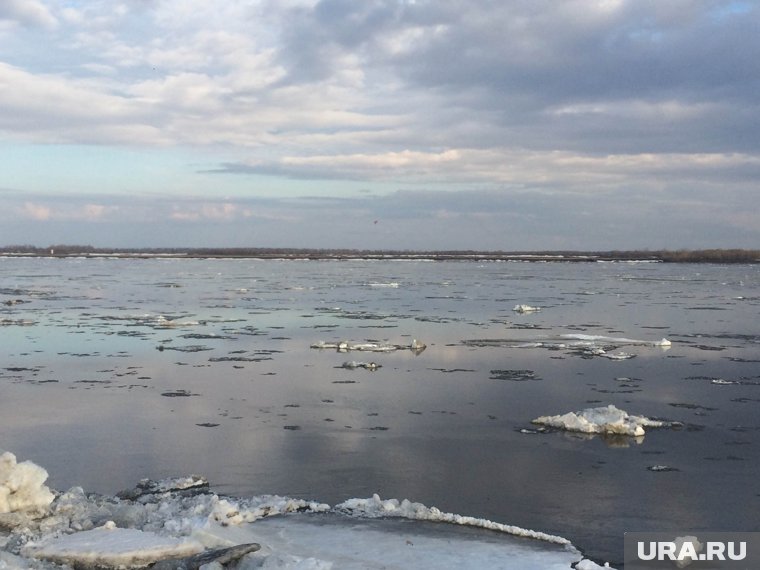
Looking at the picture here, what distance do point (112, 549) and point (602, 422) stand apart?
5843mm

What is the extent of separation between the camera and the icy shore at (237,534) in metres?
5.12

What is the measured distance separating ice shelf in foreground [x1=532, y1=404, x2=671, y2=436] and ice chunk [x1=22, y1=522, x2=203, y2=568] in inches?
200

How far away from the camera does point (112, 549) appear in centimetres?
514

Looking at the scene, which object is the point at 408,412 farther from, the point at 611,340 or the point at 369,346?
the point at 611,340

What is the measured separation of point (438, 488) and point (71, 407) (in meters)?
5.56

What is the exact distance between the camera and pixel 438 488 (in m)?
6.91

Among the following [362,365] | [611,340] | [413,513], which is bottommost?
[413,513]

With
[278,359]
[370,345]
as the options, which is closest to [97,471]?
[278,359]

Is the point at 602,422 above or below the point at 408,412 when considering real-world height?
above

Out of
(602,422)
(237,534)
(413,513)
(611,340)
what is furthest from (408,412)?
(611,340)

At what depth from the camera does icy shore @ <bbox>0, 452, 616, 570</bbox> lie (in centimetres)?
512

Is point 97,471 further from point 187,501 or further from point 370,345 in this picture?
point 370,345

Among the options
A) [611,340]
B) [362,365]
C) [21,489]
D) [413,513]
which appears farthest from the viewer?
[611,340]

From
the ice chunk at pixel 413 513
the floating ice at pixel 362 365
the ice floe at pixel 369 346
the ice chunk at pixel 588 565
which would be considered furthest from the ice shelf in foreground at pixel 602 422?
the ice floe at pixel 369 346
